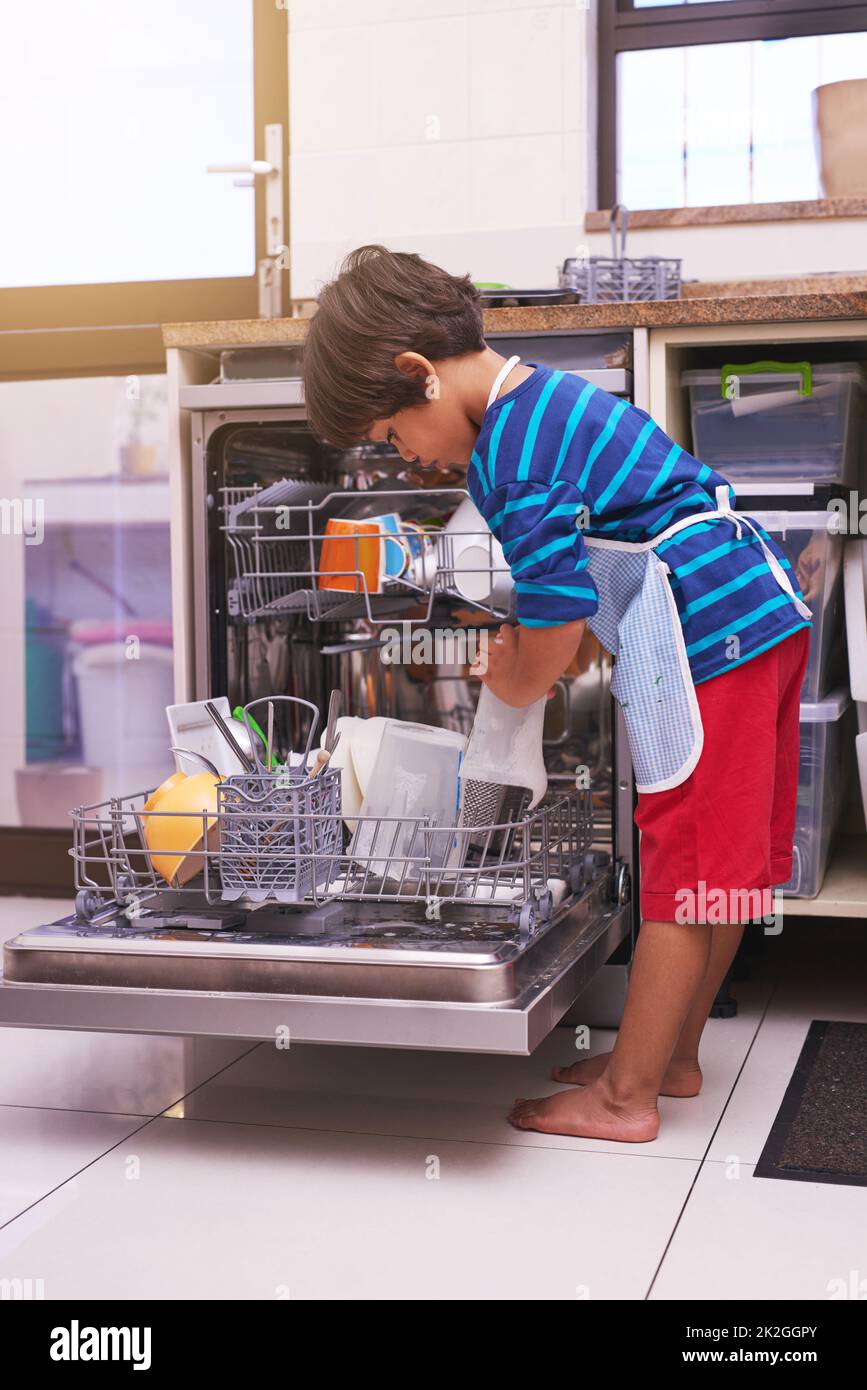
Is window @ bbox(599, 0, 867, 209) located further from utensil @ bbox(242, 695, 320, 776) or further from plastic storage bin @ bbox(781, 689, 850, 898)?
utensil @ bbox(242, 695, 320, 776)

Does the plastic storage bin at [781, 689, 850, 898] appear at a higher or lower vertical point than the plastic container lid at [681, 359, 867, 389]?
lower

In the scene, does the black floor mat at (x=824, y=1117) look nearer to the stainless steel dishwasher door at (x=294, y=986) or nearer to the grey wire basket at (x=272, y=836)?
the stainless steel dishwasher door at (x=294, y=986)

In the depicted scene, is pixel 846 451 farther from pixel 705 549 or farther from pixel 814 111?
pixel 814 111

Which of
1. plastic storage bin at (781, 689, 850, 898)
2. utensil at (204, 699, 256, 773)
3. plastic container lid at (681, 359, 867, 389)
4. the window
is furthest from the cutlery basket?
the window

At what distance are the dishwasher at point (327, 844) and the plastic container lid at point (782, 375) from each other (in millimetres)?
122

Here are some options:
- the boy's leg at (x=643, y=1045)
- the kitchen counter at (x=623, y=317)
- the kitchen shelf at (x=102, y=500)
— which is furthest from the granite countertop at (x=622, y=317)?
the kitchen shelf at (x=102, y=500)

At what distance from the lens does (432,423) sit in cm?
150

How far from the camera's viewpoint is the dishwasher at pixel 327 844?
1.39 m

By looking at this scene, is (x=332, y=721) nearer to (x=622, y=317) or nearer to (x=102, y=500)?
(x=622, y=317)

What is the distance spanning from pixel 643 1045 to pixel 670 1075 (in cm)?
19

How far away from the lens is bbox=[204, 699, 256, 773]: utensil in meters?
1.65

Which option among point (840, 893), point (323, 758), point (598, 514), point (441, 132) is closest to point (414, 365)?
point (598, 514)

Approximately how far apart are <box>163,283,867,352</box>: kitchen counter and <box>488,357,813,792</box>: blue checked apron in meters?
0.33
